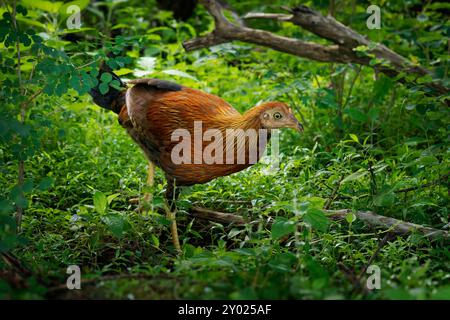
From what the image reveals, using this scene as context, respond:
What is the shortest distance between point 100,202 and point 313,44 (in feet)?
9.35

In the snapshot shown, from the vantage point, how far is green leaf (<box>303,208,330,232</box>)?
3.91 metres

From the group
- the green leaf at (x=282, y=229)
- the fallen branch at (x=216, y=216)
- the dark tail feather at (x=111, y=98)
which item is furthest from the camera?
the dark tail feather at (x=111, y=98)

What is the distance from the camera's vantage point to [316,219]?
3939 mm

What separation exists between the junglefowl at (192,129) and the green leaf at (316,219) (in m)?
0.86

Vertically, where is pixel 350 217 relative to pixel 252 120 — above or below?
below

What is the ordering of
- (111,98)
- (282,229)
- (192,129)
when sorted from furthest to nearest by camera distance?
(111,98) → (192,129) → (282,229)

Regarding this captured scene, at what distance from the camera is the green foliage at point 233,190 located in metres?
3.26

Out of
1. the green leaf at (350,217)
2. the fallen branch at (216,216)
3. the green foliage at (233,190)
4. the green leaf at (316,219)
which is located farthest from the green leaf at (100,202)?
the green leaf at (350,217)

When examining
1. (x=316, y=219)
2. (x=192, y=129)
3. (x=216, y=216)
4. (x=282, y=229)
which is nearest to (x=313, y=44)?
(x=192, y=129)

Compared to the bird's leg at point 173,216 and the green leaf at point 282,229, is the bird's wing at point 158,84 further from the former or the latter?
the green leaf at point 282,229

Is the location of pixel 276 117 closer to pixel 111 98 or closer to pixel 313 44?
pixel 111 98

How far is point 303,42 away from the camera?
627 centimetres
